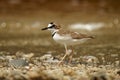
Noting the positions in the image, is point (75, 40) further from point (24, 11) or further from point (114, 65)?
point (24, 11)

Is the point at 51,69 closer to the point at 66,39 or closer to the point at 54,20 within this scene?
the point at 66,39

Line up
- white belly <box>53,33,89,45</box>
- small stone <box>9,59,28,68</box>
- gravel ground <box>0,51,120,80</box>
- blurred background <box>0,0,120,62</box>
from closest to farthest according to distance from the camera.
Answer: gravel ground <box>0,51,120,80</box>, small stone <box>9,59,28,68</box>, white belly <box>53,33,89,45</box>, blurred background <box>0,0,120,62</box>

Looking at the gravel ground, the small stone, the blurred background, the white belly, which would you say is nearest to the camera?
the gravel ground

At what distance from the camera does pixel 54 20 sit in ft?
58.5

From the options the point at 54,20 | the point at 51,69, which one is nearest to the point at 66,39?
the point at 51,69

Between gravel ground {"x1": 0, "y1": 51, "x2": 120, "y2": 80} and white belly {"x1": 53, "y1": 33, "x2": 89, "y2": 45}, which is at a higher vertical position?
white belly {"x1": 53, "y1": 33, "x2": 89, "y2": 45}

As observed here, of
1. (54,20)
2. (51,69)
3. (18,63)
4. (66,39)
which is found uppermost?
(54,20)

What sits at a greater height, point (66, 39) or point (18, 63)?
point (66, 39)

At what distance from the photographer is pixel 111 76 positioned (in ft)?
26.1

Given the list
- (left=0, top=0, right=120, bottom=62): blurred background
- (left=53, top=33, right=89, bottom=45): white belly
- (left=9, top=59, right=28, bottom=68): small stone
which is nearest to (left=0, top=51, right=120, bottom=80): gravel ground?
(left=9, top=59, right=28, bottom=68): small stone

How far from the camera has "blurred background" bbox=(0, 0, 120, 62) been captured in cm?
1417

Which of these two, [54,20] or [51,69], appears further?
[54,20]

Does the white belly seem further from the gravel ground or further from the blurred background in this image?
the blurred background

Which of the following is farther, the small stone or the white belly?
the white belly
